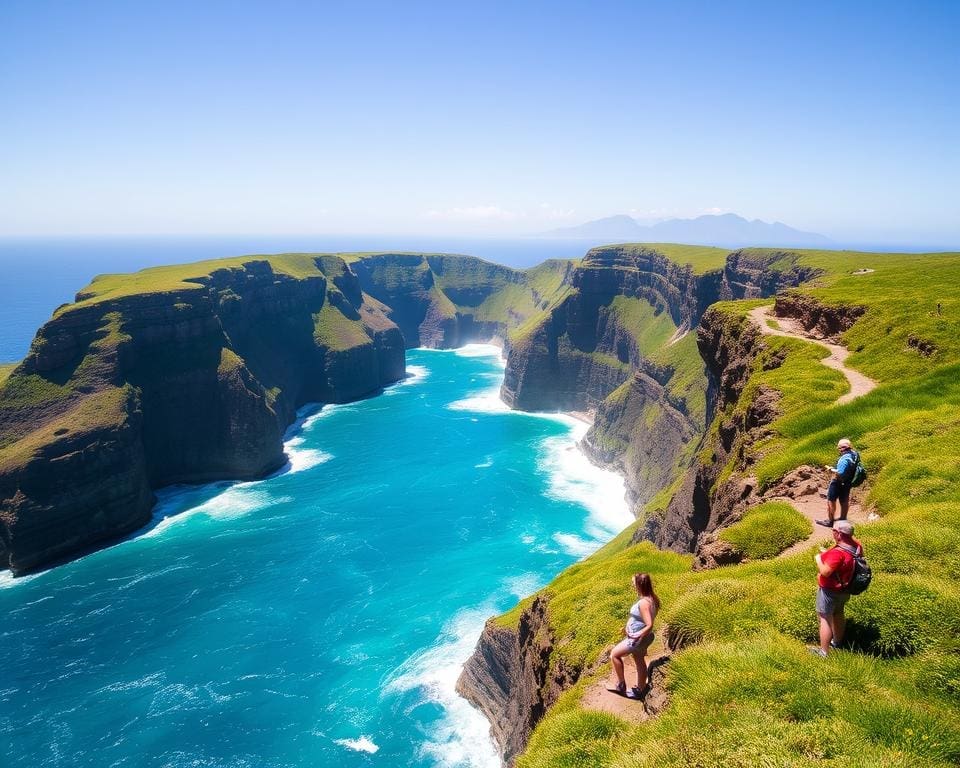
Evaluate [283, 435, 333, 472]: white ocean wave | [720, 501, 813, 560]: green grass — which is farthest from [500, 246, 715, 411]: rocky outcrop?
[720, 501, 813, 560]: green grass

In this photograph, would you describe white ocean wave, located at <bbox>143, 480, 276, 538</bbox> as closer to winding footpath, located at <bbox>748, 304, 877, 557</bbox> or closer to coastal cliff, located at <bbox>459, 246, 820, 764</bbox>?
coastal cliff, located at <bbox>459, 246, 820, 764</bbox>

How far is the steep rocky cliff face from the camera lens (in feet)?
274

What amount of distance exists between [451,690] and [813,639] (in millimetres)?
48148

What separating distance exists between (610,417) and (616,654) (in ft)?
366

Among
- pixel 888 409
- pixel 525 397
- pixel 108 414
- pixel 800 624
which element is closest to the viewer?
pixel 800 624

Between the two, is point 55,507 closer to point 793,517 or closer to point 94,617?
point 94,617

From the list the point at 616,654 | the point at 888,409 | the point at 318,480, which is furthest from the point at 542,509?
the point at 616,654

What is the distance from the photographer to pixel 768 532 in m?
20.5

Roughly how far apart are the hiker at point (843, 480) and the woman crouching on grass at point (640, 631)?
9.34m

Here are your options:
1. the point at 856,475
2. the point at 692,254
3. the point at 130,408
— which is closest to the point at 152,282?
the point at 130,408

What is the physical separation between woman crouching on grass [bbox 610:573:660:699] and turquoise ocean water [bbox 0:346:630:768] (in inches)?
1473

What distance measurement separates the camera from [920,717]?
10.0 metres

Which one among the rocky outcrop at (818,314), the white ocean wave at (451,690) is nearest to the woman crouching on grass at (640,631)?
the white ocean wave at (451,690)

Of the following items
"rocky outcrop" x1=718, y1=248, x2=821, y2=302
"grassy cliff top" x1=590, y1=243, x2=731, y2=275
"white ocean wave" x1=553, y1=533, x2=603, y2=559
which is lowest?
"white ocean wave" x1=553, y1=533, x2=603, y2=559
